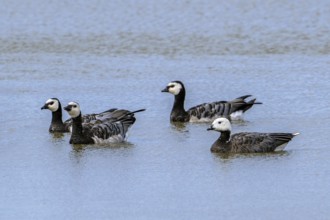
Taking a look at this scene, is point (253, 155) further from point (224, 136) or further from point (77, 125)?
point (77, 125)

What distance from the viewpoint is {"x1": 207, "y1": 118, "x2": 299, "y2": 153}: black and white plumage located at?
13.8 metres

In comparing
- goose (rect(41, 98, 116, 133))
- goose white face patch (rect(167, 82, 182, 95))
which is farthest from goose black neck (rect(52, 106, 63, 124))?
goose white face patch (rect(167, 82, 182, 95))

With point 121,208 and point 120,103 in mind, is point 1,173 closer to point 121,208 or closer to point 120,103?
point 121,208

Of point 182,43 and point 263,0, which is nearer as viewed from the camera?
point 182,43

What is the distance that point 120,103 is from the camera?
17.2 metres

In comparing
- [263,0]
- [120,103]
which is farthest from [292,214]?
[263,0]

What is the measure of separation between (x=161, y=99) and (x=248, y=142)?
4.19m

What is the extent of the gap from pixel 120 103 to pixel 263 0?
13.3 m

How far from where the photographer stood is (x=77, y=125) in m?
14.8

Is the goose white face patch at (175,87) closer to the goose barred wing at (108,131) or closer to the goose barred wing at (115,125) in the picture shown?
the goose barred wing at (115,125)

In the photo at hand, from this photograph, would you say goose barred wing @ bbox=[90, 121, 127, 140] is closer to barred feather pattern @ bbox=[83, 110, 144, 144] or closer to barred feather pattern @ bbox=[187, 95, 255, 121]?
barred feather pattern @ bbox=[83, 110, 144, 144]

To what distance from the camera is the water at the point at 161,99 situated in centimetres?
1129

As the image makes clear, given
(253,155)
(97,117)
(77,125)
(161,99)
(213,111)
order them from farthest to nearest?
(161,99), (213,111), (97,117), (77,125), (253,155)

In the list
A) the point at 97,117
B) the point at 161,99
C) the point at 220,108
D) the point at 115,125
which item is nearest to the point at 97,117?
the point at 97,117
